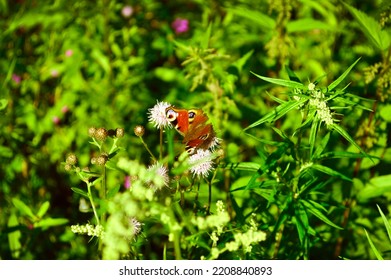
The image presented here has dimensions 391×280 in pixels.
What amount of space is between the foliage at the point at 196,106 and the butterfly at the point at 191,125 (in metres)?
0.11

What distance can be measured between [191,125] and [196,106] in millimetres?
934

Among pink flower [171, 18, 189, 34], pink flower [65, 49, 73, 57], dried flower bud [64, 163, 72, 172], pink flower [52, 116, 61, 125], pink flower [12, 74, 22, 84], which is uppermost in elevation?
pink flower [171, 18, 189, 34]

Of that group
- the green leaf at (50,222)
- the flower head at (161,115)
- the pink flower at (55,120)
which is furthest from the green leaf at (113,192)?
the pink flower at (55,120)

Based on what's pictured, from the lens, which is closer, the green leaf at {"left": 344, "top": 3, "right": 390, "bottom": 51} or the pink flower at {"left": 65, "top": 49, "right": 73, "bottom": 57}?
the green leaf at {"left": 344, "top": 3, "right": 390, "bottom": 51}

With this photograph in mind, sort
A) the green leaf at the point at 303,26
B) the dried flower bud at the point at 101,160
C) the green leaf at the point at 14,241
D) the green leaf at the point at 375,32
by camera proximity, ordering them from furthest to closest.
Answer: the green leaf at the point at 303,26 → the green leaf at the point at 14,241 → the green leaf at the point at 375,32 → the dried flower bud at the point at 101,160

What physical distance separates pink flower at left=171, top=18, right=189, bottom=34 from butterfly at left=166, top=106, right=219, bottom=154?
2.02m

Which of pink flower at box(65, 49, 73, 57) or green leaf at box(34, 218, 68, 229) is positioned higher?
pink flower at box(65, 49, 73, 57)

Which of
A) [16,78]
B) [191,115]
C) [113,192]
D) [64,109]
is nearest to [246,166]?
[191,115]

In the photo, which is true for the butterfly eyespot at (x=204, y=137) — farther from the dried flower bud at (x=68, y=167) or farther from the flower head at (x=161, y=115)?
the dried flower bud at (x=68, y=167)

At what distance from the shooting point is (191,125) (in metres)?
1.49

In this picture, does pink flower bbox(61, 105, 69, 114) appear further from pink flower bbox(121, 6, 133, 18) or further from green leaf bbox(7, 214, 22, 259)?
green leaf bbox(7, 214, 22, 259)

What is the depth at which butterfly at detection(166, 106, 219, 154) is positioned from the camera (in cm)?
148

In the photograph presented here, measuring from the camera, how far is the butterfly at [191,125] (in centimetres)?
148

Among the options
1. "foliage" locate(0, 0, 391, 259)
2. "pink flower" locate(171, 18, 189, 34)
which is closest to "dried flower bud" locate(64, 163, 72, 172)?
"foliage" locate(0, 0, 391, 259)
